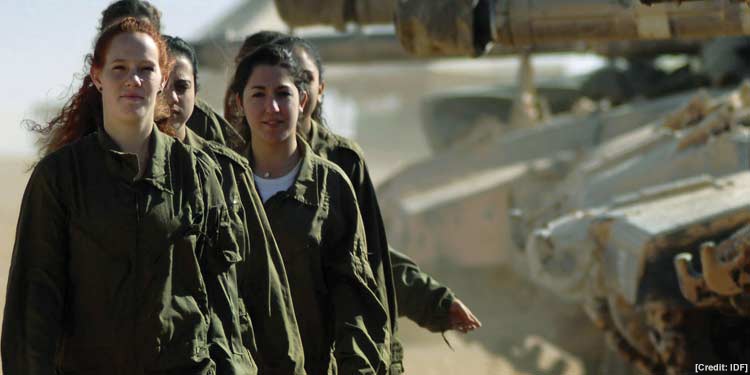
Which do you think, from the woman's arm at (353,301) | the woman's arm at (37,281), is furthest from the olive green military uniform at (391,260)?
the woman's arm at (37,281)

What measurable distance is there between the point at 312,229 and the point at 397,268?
638 millimetres

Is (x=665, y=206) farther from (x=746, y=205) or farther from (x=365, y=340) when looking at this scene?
(x=365, y=340)

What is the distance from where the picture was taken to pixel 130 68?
3.12 m

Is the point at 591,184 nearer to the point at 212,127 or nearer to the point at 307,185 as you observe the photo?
the point at 212,127

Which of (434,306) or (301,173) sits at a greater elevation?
(301,173)

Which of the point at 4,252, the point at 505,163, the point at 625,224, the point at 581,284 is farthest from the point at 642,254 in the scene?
the point at 4,252

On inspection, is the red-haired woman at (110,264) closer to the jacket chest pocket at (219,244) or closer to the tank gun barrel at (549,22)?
the jacket chest pocket at (219,244)

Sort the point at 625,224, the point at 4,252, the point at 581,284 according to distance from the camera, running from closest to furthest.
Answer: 1. the point at 625,224
2. the point at 581,284
3. the point at 4,252

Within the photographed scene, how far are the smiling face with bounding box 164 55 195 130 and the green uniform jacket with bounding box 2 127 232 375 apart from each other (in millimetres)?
621

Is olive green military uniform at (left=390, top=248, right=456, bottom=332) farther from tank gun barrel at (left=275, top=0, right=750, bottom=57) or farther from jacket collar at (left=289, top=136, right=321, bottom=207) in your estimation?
tank gun barrel at (left=275, top=0, right=750, bottom=57)

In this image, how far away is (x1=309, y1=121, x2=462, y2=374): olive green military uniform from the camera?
4.02 m

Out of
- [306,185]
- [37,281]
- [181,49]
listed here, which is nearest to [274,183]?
[306,185]

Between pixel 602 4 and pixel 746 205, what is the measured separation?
1.47m

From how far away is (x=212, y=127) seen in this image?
424 centimetres
